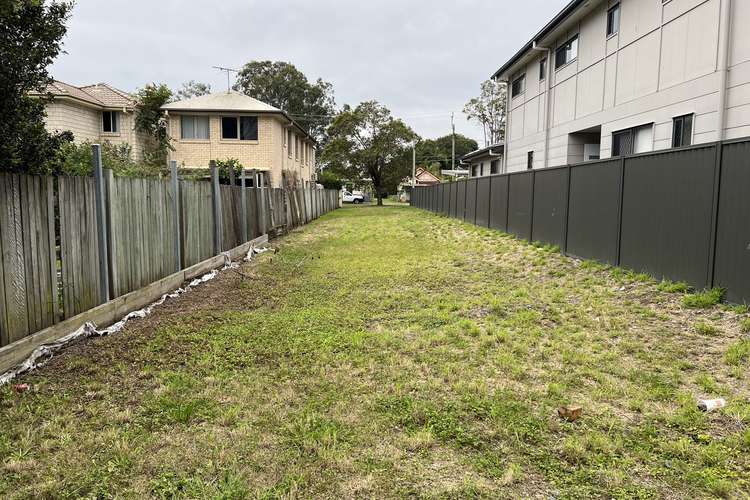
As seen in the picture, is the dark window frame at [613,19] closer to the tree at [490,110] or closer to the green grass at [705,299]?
the green grass at [705,299]

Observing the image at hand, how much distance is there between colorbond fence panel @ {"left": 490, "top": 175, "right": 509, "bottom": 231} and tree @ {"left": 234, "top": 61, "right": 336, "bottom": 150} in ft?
140

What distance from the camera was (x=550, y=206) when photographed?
36.3ft

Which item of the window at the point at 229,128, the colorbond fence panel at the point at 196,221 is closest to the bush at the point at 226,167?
the window at the point at 229,128

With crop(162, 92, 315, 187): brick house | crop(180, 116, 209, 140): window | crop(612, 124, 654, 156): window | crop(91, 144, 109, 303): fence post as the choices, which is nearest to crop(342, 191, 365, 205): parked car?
crop(162, 92, 315, 187): brick house

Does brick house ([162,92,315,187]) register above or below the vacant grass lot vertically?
above

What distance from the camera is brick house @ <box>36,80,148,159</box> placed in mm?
22734

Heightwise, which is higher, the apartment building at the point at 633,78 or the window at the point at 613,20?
the window at the point at 613,20

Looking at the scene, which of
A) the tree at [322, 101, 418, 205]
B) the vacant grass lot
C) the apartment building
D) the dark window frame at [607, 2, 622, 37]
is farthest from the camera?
the tree at [322, 101, 418, 205]

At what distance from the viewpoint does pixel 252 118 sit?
Result: 974 inches

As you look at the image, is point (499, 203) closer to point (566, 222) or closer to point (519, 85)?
point (566, 222)

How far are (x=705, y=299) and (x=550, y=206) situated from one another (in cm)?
556

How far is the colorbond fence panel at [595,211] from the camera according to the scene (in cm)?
830

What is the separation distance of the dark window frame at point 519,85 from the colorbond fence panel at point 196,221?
49.0 feet

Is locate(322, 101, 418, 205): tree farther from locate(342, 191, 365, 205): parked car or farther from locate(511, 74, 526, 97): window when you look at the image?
locate(511, 74, 526, 97): window
